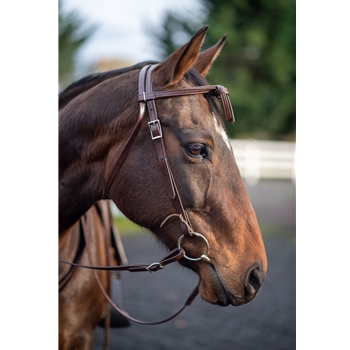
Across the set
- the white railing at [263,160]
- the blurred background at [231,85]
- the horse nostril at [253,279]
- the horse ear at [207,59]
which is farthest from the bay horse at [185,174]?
the white railing at [263,160]

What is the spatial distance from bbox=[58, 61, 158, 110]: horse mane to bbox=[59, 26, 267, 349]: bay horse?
0.09 m

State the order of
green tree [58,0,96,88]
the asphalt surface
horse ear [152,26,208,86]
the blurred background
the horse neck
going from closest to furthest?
horse ear [152,26,208,86], the horse neck, green tree [58,0,96,88], the blurred background, the asphalt surface

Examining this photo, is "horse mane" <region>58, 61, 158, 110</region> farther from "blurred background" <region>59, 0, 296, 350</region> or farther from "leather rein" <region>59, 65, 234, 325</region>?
"blurred background" <region>59, 0, 296, 350</region>

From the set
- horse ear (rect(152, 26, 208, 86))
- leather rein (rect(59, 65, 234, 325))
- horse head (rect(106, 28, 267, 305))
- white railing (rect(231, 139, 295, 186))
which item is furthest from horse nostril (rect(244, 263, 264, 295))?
white railing (rect(231, 139, 295, 186))

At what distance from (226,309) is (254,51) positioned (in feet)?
7.13

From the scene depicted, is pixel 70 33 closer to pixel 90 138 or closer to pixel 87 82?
pixel 87 82

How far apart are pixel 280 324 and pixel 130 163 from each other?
217cm

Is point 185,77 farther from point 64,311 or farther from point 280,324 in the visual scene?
point 280,324

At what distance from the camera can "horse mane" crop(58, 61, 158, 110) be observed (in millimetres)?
1403

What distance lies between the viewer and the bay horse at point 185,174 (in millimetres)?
1184

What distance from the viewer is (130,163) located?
1.25 metres

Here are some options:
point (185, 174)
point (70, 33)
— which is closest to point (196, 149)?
point (185, 174)

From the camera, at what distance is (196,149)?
1.18m

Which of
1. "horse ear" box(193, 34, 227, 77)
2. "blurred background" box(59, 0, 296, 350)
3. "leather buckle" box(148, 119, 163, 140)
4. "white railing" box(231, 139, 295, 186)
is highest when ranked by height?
"horse ear" box(193, 34, 227, 77)
